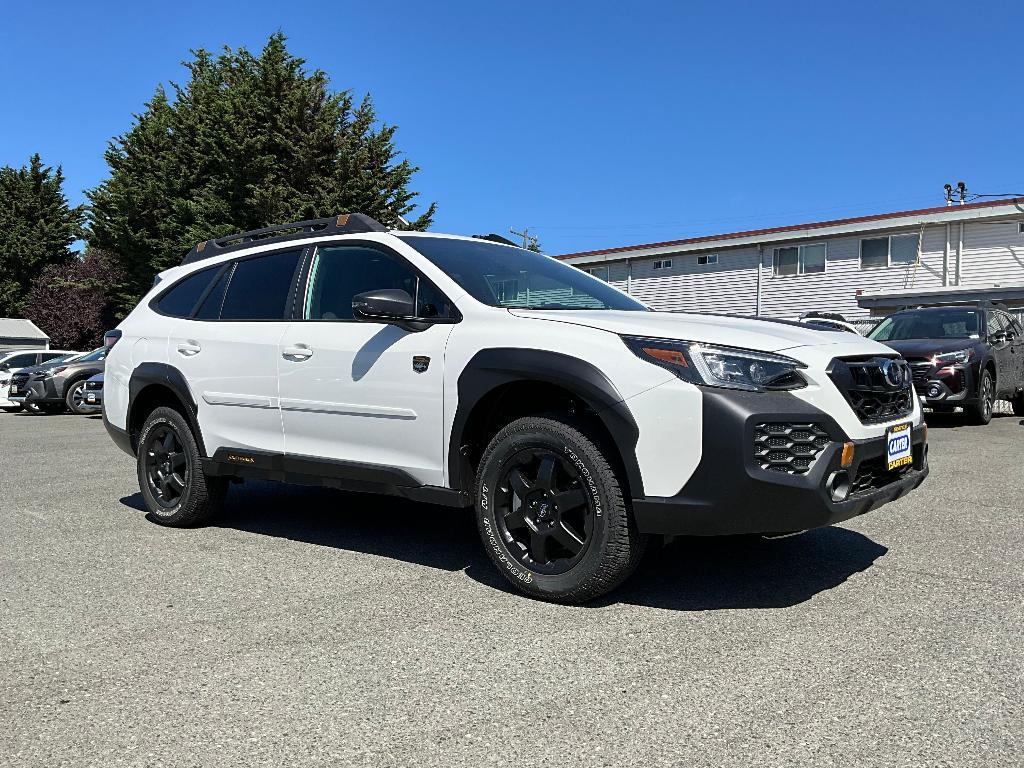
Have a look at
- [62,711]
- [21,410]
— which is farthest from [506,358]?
[21,410]

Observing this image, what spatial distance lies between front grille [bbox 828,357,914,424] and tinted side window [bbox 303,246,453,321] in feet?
6.64

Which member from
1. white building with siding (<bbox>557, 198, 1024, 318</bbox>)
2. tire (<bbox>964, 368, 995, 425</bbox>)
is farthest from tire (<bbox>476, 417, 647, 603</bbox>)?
white building with siding (<bbox>557, 198, 1024, 318</bbox>)

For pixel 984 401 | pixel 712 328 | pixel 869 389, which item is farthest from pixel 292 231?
pixel 984 401

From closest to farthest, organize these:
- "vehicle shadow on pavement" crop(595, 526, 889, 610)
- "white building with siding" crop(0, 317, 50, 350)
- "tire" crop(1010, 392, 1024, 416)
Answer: "vehicle shadow on pavement" crop(595, 526, 889, 610) < "tire" crop(1010, 392, 1024, 416) < "white building with siding" crop(0, 317, 50, 350)

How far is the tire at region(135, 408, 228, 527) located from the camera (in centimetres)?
533

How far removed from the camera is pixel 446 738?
2479mm

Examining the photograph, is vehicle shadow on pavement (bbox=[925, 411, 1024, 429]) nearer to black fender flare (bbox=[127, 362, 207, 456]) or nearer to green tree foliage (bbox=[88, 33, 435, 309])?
black fender flare (bbox=[127, 362, 207, 456])

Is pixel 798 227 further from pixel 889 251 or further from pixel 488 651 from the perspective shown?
pixel 488 651

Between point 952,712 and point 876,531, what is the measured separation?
2.64 metres

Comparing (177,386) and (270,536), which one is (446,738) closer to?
(270,536)

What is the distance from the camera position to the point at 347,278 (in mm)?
4770

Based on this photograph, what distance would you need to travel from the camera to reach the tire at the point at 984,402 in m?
10.9

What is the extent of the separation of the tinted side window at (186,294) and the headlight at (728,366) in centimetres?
337

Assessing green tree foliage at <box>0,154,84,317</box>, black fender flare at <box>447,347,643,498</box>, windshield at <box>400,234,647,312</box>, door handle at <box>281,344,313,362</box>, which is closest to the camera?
black fender flare at <box>447,347,643,498</box>
